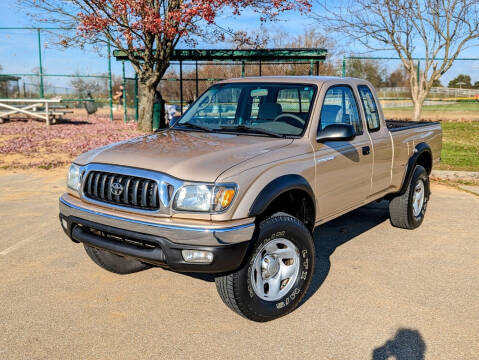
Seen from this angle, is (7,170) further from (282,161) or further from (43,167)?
(282,161)

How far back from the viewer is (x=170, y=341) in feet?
10.6

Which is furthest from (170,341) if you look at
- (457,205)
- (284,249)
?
(457,205)

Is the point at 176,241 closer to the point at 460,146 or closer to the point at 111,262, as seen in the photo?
the point at 111,262

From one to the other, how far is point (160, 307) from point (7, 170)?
7.49 metres

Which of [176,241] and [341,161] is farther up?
[341,161]

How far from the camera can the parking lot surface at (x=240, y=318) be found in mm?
3150

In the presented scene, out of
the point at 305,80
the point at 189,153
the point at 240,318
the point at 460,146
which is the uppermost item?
the point at 305,80

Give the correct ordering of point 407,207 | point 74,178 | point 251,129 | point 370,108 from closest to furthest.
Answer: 1. point 74,178
2. point 251,129
3. point 370,108
4. point 407,207

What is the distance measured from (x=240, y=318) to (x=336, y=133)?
5.64 feet

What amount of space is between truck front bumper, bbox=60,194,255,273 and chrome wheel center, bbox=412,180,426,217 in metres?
3.51

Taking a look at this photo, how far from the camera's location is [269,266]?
357 cm

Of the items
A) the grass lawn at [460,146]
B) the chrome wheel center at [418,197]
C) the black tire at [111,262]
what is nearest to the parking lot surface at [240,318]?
the black tire at [111,262]

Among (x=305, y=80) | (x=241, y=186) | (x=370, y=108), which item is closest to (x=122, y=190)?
(x=241, y=186)

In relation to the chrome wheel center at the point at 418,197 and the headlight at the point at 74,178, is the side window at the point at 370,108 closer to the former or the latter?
the chrome wheel center at the point at 418,197
